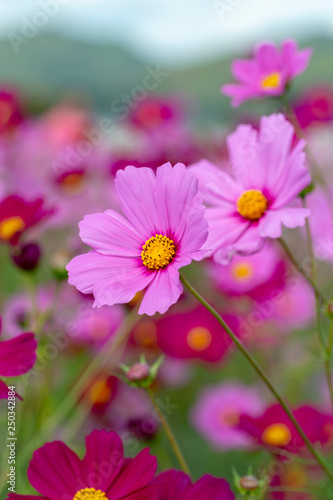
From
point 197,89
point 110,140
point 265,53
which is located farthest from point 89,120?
point 197,89

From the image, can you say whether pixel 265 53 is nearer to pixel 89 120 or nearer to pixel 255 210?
pixel 255 210

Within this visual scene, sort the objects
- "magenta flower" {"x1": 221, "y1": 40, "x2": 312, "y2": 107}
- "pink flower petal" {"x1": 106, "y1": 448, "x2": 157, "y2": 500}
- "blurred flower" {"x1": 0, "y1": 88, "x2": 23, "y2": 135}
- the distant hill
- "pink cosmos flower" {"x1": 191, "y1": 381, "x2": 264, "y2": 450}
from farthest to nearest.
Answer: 1. the distant hill
2. "blurred flower" {"x1": 0, "y1": 88, "x2": 23, "y2": 135}
3. "pink cosmos flower" {"x1": 191, "y1": 381, "x2": 264, "y2": 450}
4. "magenta flower" {"x1": 221, "y1": 40, "x2": 312, "y2": 107}
5. "pink flower petal" {"x1": 106, "y1": 448, "x2": 157, "y2": 500}

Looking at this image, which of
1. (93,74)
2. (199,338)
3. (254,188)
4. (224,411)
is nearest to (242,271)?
(199,338)

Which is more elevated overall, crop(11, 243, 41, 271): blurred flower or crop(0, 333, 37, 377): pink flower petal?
crop(11, 243, 41, 271): blurred flower

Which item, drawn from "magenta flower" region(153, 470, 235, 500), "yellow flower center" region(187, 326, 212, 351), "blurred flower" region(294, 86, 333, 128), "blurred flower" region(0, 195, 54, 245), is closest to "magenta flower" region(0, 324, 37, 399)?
"magenta flower" region(153, 470, 235, 500)

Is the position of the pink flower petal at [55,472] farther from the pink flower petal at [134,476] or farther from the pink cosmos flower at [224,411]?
the pink cosmos flower at [224,411]

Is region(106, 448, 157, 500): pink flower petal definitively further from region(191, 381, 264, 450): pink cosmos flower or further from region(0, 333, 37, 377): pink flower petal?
region(191, 381, 264, 450): pink cosmos flower

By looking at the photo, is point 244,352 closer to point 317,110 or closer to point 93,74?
point 317,110
